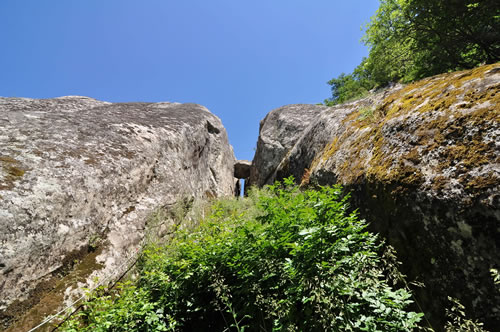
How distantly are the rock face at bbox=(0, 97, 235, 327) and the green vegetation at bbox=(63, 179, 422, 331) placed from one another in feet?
2.95

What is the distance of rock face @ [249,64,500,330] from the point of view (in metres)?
2.01

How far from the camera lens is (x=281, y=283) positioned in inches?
92.7

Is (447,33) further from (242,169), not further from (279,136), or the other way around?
(242,169)

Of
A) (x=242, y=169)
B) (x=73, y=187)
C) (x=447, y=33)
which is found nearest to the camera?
(x=73, y=187)

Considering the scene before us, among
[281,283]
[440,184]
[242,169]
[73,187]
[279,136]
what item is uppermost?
[279,136]

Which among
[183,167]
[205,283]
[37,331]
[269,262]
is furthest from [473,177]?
[183,167]

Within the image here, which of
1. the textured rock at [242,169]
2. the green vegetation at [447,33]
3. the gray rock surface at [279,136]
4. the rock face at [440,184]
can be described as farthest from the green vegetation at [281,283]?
the textured rock at [242,169]

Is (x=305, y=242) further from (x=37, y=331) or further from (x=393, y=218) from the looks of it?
(x=37, y=331)

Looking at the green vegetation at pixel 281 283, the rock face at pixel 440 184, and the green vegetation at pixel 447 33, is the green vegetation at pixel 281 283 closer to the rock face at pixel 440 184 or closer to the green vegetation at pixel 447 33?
the rock face at pixel 440 184

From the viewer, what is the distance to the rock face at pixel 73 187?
327cm

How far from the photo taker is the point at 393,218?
2.84 meters

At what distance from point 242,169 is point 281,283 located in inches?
775

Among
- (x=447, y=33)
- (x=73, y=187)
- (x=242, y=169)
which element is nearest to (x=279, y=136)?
(x=242, y=169)

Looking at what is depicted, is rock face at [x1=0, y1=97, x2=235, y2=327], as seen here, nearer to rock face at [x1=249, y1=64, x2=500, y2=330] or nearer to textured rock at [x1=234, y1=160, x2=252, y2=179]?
rock face at [x1=249, y1=64, x2=500, y2=330]
